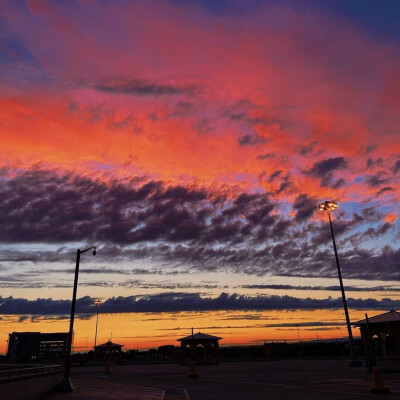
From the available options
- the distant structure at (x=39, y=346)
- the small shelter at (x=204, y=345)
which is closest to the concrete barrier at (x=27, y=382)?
the small shelter at (x=204, y=345)

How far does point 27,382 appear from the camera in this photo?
1482cm

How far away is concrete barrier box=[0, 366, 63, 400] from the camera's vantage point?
1277 cm

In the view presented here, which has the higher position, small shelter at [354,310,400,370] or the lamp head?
the lamp head

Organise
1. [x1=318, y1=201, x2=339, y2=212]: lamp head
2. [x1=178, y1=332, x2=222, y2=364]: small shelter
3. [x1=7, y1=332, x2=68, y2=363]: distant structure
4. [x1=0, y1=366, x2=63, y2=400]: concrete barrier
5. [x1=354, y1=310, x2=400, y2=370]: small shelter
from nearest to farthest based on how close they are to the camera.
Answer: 1. [x1=0, y1=366, x2=63, y2=400]: concrete barrier
2. [x1=354, y1=310, x2=400, y2=370]: small shelter
3. [x1=318, y1=201, x2=339, y2=212]: lamp head
4. [x1=178, y1=332, x2=222, y2=364]: small shelter
5. [x1=7, y1=332, x2=68, y2=363]: distant structure

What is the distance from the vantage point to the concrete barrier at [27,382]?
12773 mm

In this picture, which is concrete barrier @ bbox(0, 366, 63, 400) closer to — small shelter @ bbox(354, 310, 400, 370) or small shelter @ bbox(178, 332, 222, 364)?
small shelter @ bbox(354, 310, 400, 370)

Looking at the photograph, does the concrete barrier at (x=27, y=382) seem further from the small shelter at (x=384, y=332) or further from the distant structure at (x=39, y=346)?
the distant structure at (x=39, y=346)

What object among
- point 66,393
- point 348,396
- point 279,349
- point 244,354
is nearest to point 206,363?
point 279,349

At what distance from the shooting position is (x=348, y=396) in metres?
14.3

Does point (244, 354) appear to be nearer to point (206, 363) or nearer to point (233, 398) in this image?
point (206, 363)

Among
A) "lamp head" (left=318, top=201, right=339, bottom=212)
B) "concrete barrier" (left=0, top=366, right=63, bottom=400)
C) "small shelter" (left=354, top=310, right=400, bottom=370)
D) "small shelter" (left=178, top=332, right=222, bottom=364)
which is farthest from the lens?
"small shelter" (left=178, top=332, right=222, bottom=364)

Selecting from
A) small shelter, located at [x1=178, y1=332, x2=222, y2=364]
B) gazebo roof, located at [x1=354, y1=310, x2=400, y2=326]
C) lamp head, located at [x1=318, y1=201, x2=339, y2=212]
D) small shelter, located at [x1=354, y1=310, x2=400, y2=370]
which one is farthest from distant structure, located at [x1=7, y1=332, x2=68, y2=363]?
Result: gazebo roof, located at [x1=354, y1=310, x2=400, y2=326]

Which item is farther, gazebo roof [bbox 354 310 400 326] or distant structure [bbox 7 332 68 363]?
distant structure [bbox 7 332 68 363]

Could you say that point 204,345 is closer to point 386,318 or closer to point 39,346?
point 386,318
